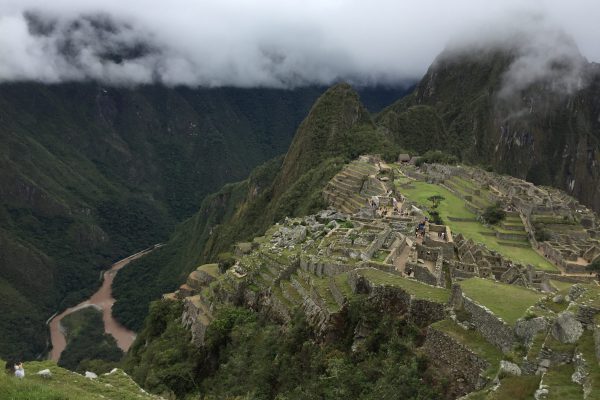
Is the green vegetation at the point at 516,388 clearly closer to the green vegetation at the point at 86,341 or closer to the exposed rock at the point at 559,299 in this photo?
the exposed rock at the point at 559,299

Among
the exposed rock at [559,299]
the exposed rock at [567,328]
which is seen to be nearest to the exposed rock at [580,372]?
the exposed rock at [567,328]

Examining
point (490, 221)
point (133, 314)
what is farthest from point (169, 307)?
point (133, 314)

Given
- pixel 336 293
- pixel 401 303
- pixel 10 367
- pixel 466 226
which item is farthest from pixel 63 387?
pixel 466 226

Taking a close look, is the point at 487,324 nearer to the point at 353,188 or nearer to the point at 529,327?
the point at 529,327

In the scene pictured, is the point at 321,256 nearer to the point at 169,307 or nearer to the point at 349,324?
the point at 349,324

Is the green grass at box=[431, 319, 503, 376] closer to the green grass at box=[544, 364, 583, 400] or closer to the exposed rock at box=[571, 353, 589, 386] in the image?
the green grass at box=[544, 364, 583, 400]
